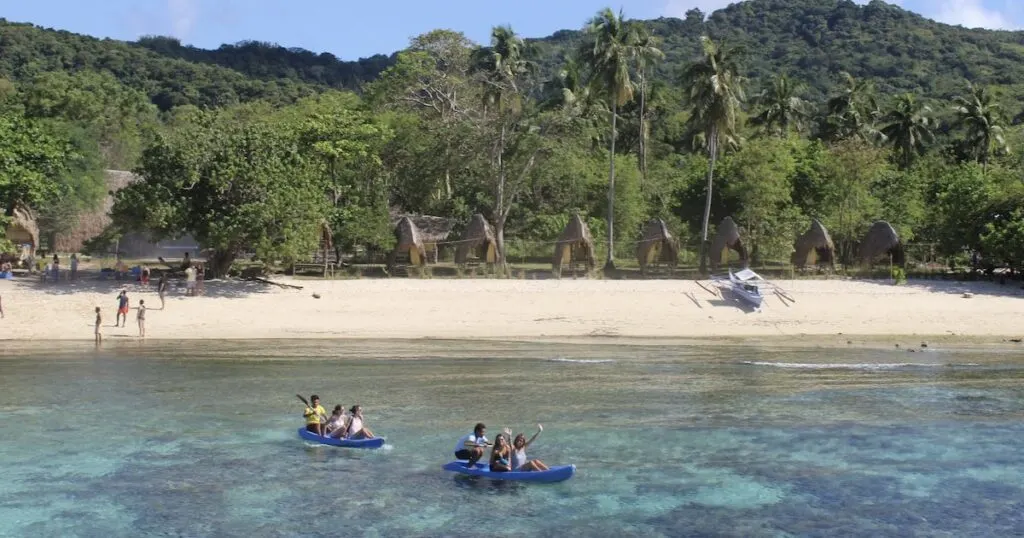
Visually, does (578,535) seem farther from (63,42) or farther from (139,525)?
(63,42)

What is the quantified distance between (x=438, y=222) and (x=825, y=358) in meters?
26.6

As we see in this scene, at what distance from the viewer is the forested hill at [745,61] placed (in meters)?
117

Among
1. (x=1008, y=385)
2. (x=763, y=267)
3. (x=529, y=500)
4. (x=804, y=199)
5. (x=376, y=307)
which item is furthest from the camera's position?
(x=804, y=199)

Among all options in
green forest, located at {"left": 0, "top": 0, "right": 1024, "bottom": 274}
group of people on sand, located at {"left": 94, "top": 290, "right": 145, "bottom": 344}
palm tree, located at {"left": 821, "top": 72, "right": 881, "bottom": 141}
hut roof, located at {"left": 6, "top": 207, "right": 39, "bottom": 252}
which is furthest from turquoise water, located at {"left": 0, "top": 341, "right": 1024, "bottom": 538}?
palm tree, located at {"left": 821, "top": 72, "right": 881, "bottom": 141}

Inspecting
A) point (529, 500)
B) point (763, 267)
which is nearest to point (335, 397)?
point (529, 500)

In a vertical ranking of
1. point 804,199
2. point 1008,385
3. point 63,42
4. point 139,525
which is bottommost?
point 139,525

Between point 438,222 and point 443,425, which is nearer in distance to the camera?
point 443,425

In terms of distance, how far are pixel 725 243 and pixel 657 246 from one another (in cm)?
329

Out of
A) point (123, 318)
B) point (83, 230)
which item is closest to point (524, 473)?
point (123, 318)

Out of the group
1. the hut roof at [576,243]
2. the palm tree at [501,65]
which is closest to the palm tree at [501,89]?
the palm tree at [501,65]

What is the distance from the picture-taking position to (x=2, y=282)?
130 feet

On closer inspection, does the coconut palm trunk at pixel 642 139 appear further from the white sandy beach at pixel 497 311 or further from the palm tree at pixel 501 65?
the white sandy beach at pixel 497 311

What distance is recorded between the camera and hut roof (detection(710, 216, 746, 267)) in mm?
47500

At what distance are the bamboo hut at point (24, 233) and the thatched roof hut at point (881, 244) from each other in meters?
40.3
